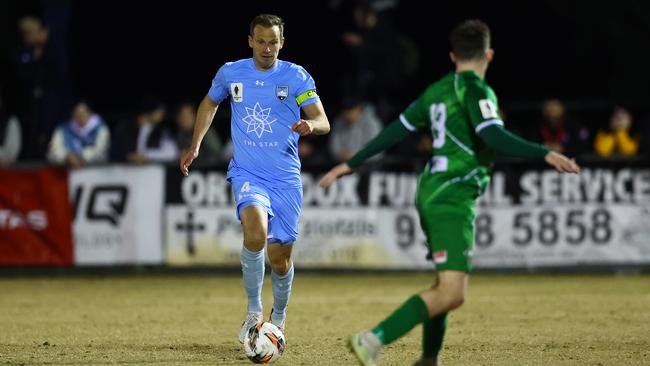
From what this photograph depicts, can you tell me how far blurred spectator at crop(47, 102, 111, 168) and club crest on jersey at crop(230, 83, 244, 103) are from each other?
797cm

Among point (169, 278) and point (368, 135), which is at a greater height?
point (368, 135)

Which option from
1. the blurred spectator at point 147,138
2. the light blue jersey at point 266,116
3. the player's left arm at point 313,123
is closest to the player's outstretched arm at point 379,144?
the player's left arm at point 313,123

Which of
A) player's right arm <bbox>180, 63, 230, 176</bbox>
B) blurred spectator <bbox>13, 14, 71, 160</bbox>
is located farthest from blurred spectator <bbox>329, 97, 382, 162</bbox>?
player's right arm <bbox>180, 63, 230, 176</bbox>

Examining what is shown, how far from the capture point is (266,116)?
9625 mm

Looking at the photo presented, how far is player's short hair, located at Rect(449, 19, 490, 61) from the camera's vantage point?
7.81 meters

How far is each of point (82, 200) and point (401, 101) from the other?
6.43m

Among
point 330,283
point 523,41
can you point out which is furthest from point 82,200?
point 523,41

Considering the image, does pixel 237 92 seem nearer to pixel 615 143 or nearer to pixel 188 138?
pixel 188 138

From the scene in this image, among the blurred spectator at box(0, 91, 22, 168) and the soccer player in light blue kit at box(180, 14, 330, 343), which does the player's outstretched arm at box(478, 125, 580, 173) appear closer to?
the soccer player in light blue kit at box(180, 14, 330, 343)

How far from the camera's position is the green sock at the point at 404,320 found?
25.5 feet

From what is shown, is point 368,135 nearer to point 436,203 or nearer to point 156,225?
point 156,225

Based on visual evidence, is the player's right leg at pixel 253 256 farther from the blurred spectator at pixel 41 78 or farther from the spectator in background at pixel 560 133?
the blurred spectator at pixel 41 78

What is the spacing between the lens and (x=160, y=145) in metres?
17.7

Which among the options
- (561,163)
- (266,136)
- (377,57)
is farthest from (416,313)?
(377,57)
